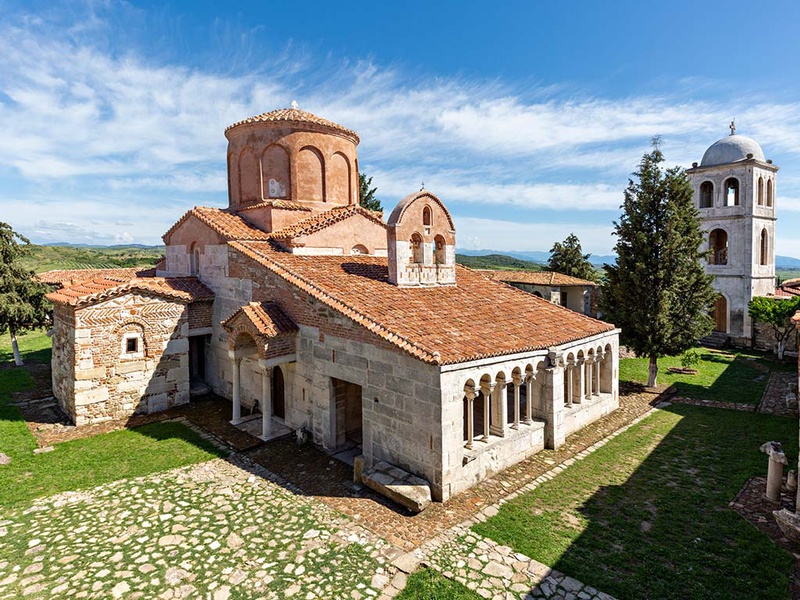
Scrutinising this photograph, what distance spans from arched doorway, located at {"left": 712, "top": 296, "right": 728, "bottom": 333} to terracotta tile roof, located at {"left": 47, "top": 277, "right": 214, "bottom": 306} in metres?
27.9

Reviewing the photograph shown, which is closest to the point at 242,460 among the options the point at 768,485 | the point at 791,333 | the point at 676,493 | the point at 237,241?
the point at 237,241

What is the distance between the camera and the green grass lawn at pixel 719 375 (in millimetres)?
16094

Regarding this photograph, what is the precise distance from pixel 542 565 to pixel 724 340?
25012 mm

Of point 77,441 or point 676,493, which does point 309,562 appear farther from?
point 77,441

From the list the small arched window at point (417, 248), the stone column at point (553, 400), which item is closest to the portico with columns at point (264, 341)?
the small arched window at point (417, 248)

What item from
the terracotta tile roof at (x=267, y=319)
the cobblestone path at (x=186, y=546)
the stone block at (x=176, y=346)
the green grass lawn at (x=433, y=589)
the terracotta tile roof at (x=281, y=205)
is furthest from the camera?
the terracotta tile roof at (x=281, y=205)

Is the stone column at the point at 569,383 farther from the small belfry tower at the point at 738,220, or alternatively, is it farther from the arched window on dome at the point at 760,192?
the arched window on dome at the point at 760,192

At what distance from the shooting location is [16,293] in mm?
18609

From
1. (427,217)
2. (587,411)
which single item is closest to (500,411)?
(587,411)

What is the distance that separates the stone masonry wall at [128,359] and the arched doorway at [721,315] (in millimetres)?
28507

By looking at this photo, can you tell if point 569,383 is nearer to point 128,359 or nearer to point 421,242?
point 421,242

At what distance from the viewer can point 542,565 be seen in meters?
6.76

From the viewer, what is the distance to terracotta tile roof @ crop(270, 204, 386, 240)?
15.0m

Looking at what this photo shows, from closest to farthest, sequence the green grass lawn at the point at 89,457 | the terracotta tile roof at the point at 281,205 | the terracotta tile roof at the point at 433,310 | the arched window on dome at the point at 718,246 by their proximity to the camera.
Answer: the green grass lawn at the point at 89,457 → the terracotta tile roof at the point at 433,310 → the terracotta tile roof at the point at 281,205 → the arched window on dome at the point at 718,246
